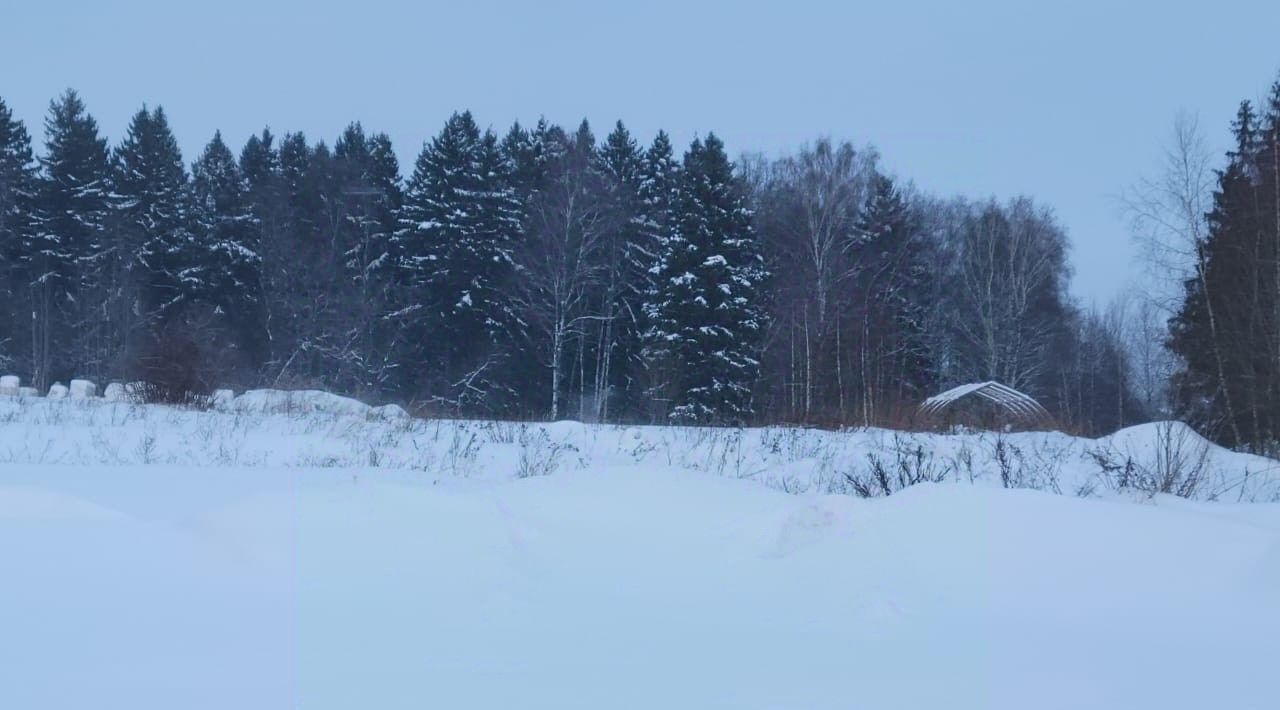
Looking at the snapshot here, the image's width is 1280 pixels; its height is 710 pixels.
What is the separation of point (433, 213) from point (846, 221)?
15.7m

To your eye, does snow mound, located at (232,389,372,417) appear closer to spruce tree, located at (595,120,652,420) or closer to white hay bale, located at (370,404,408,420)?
white hay bale, located at (370,404,408,420)

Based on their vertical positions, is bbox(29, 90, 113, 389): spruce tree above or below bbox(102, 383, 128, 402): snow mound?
above

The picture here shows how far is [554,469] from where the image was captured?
36.8 ft

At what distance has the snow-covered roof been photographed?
21.0 m

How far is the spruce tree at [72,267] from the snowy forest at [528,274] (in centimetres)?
10

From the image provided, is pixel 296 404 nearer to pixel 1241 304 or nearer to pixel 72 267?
pixel 1241 304

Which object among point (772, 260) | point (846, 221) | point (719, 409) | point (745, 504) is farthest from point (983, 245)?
point (745, 504)

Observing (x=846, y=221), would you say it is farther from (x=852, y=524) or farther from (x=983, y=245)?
(x=852, y=524)

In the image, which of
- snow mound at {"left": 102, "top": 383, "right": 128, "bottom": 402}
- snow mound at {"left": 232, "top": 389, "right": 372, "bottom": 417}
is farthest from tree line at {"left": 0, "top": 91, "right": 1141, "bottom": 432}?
snow mound at {"left": 232, "top": 389, "right": 372, "bottom": 417}

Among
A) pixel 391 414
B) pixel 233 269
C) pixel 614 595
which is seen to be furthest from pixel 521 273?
pixel 614 595

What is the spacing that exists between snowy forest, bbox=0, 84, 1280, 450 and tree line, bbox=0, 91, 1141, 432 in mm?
114

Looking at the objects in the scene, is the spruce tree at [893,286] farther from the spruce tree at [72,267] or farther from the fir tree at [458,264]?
the spruce tree at [72,267]

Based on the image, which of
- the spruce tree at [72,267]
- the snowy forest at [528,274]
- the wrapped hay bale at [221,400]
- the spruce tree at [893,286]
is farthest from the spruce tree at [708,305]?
the spruce tree at [72,267]

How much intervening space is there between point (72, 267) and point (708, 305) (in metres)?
26.6
